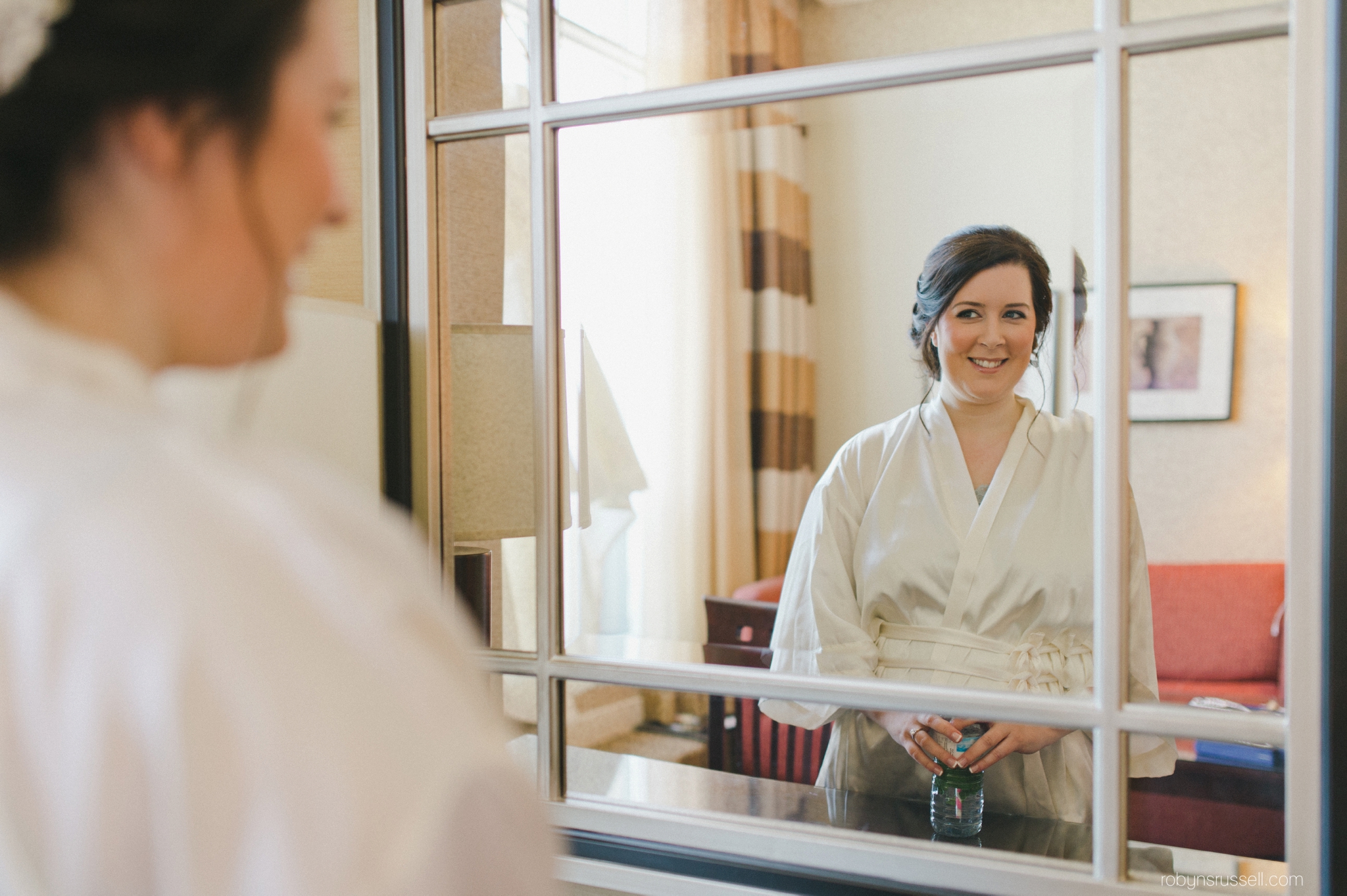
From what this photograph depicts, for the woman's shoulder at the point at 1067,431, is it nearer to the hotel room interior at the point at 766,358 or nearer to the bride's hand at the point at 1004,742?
the hotel room interior at the point at 766,358

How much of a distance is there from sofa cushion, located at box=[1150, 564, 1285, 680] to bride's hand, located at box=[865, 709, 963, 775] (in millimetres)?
232

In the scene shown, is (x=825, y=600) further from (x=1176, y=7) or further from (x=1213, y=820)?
(x=1176, y=7)

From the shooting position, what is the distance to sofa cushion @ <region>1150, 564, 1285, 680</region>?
98 centimetres

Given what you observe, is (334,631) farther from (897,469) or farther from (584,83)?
(584,83)

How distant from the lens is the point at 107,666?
305 millimetres

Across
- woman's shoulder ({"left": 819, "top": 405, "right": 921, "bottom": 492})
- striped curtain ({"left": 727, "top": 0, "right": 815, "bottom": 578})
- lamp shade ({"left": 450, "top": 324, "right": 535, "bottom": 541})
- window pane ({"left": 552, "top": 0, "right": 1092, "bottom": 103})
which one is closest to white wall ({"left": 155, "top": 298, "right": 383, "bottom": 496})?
lamp shade ({"left": 450, "top": 324, "right": 535, "bottom": 541})

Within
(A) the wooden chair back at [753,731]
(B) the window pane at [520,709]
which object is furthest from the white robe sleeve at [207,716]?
(B) the window pane at [520,709]

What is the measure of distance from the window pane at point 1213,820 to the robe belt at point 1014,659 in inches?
3.5

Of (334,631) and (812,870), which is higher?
(334,631)

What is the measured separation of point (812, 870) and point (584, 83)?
1008 mm

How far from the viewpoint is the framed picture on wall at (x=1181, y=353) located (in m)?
0.94

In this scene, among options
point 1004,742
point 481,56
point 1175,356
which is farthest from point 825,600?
point 481,56

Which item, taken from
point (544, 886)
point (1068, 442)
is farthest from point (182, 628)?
point (1068, 442)

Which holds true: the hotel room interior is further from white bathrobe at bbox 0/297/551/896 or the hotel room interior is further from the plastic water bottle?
white bathrobe at bbox 0/297/551/896
